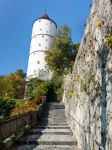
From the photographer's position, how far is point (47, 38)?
234ft

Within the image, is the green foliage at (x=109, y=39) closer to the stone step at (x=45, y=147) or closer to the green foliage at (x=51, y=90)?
the stone step at (x=45, y=147)

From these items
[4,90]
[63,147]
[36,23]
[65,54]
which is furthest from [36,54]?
[63,147]

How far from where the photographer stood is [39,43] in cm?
6944

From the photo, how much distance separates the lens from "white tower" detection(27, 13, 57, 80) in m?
68.4

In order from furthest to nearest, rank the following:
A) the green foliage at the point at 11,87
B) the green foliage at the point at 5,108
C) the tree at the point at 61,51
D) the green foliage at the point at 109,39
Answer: the green foliage at the point at 11,87 < the tree at the point at 61,51 < the green foliage at the point at 5,108 < the green foliage at the point at 109,39

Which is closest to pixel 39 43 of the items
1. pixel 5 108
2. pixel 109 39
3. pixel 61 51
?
pixel 61 51

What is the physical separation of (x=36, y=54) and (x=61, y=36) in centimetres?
2069

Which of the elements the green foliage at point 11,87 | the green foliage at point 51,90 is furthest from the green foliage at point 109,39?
the green foliage at point 11,87

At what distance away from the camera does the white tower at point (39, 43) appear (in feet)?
224

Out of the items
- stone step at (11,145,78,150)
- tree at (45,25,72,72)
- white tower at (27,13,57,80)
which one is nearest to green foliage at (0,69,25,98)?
white tower at (27,13,57,80)

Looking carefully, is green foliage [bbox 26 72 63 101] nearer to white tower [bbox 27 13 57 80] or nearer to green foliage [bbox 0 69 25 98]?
green foliage [bbox 0 69 25 98]

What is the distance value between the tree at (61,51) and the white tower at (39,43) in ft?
56.7

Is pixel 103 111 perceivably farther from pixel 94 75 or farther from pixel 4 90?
pixel 4 90

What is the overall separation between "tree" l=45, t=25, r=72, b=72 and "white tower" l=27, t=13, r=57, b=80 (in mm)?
17294
